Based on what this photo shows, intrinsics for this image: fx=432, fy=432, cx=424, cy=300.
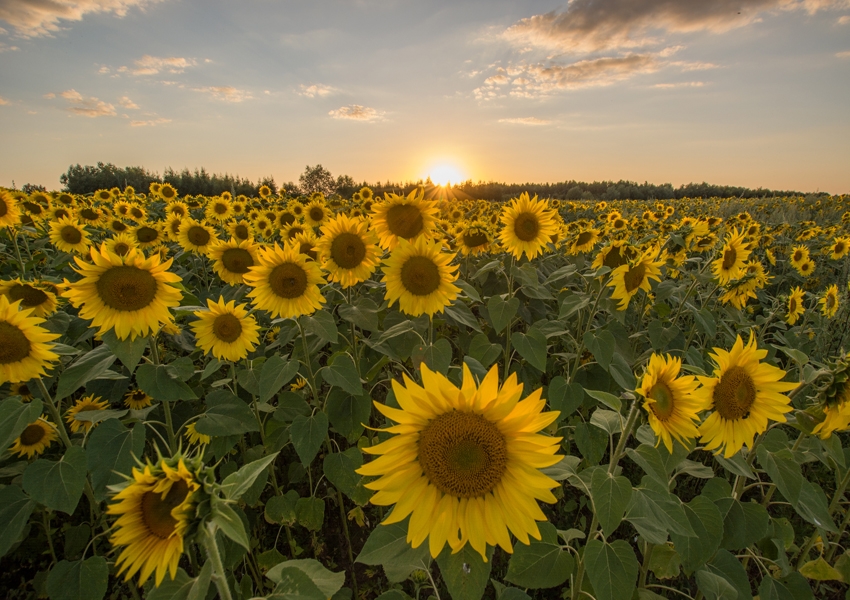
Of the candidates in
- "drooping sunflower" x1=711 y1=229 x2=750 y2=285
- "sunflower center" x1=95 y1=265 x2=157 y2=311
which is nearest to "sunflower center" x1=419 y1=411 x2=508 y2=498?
"sunflower center" x1=95 y1=265 x2=157 y2=311

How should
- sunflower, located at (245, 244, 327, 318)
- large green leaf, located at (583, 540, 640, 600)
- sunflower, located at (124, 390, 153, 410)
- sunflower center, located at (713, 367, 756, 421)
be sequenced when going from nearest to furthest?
1. large green leaf, located at (583, 540, 640, 600)
2. sunflower center, located at (713, 367, 756, 421)
3. sunflower, located at (245, 244, 327, 318)
4. sunflower, located at (124, 390, 153, 410)

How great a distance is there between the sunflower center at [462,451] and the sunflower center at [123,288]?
73.7 inches

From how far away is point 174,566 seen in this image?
1.22 meters

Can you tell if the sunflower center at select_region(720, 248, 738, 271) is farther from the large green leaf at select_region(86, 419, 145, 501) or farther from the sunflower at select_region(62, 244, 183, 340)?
the large green leaf at select_region(86, 419, 145, 501)

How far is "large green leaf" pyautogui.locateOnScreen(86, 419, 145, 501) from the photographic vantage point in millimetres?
2041

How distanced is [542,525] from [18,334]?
260cm

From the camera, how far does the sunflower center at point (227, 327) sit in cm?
281

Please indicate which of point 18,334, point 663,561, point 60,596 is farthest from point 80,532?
point 663,561

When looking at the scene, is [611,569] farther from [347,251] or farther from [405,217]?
[405,217]

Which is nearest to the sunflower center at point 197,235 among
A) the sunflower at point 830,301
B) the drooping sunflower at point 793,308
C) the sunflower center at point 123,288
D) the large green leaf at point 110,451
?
the sunflower center at point 123,288


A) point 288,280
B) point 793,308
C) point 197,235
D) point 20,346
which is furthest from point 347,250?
point 793,308

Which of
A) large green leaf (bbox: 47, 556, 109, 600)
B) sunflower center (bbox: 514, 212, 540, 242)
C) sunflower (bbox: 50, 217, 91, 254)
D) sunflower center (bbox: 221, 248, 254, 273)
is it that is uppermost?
sunflower center (bbox: 514, 212, 540, 242)

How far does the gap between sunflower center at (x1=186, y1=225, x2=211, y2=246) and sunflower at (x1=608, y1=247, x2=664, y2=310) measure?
471 centimetres

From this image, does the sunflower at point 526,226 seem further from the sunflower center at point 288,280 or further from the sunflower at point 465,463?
the sunflower at point 465,463
